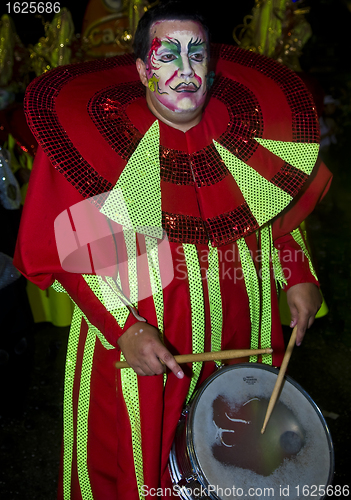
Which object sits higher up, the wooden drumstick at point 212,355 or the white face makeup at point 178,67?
the white face makeup at point 178,67

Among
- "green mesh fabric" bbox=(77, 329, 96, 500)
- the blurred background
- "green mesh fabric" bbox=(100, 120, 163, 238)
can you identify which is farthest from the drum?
the blurred background

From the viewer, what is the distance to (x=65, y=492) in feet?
5.01

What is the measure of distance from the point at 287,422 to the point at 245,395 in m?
0.16

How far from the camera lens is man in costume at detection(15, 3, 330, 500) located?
1.25 m

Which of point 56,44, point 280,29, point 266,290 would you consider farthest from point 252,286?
point 56,44

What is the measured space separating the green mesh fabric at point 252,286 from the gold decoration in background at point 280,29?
2.91m

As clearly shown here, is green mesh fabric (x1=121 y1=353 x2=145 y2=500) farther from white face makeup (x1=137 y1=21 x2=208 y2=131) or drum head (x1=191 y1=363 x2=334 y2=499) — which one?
white face makeup (x1=137 y1=21 x2=208 y2=131)

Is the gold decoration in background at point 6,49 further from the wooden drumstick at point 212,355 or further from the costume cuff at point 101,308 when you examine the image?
the wooden drumstick at point 212,355

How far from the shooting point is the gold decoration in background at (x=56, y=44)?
3.72 metres

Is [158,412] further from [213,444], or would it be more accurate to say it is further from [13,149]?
[13,149]

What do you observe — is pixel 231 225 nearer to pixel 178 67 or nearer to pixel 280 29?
pixel 178 67

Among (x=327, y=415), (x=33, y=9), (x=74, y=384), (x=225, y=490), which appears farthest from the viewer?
(x=33, y=9)

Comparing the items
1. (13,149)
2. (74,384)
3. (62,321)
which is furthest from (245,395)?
(13,149)

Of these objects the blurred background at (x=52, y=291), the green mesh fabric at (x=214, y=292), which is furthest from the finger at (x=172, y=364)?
the blurred background at (x=52, y=291)
